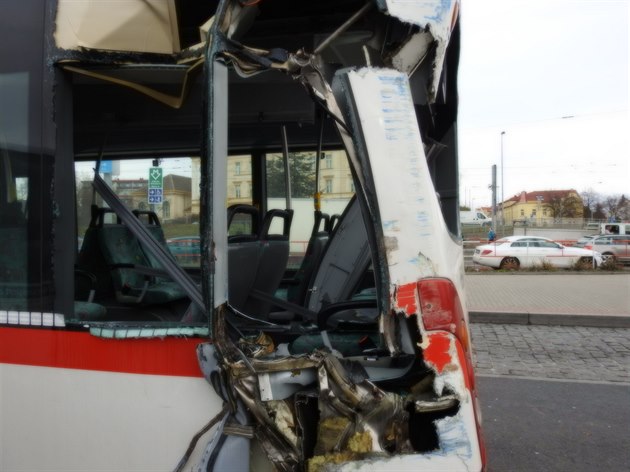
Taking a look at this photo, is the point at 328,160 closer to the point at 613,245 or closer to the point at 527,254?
the point at 527,254

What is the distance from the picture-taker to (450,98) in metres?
2.69

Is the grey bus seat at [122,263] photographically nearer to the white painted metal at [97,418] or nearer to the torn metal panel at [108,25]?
the white painted metal at [97,418]

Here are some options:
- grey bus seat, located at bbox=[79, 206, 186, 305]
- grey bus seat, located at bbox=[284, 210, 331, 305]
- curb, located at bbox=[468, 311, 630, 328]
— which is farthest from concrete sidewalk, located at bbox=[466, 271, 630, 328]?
grey bus seat, located at bbox=[79, 206, 186, 305]

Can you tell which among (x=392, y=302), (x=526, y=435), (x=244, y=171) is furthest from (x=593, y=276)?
(x=392, y=302)

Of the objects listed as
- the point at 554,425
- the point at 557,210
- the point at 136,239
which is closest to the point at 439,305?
the point at 136,239

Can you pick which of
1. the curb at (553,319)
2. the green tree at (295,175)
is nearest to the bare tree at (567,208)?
the curb at (553,319)

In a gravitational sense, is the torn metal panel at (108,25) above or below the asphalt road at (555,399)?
above

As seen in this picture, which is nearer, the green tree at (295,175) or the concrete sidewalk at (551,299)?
the green tree at (295,175)

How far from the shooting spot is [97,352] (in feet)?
6.67

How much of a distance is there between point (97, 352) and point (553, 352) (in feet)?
21.9

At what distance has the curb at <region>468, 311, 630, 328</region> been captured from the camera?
9000mm

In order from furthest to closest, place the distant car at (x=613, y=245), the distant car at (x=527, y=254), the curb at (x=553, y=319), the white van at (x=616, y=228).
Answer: the white van at (x=616, y=228) < the distant car at (x=613, y=245) < the distant car at (x=527, y=254) < the curb at (x=553, y=319)

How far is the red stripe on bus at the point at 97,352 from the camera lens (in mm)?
1975

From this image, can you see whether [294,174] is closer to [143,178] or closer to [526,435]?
[143,178]
